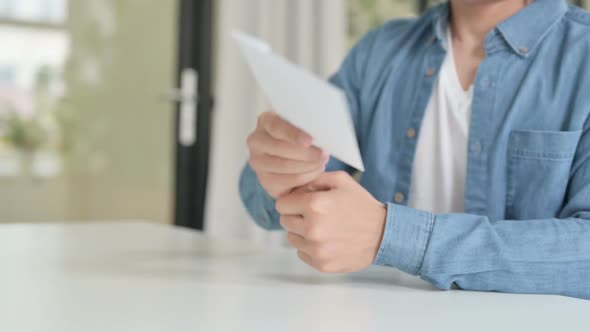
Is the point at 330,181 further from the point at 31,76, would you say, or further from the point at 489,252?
the point at 31,76

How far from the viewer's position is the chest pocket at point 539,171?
926 millimetres

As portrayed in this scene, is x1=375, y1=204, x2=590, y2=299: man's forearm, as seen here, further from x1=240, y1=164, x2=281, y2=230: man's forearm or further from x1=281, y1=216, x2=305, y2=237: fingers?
x1=240, y1=164, x2=281, y2=230: man's forearm

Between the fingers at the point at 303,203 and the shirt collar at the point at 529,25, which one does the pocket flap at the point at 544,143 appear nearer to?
the shirt collar at the point at 529,25

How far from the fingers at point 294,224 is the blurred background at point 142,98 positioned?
1893 millimetres

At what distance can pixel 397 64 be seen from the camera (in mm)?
1161

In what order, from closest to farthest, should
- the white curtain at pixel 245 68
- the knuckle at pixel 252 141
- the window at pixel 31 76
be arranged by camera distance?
the knuckle at pixel 252 141 < the white curtain at pixel 245 68 < the window at pixel 31 76

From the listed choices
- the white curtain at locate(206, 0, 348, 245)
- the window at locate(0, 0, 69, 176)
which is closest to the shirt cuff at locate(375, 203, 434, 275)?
the white curtain at locate(206, 0, 348, 245)

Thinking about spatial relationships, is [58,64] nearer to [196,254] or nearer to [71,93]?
[71,93]

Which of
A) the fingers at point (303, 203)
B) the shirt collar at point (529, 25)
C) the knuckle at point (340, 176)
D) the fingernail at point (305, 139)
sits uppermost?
the shirt collar at point (529, 25)

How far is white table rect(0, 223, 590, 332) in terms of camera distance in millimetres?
563

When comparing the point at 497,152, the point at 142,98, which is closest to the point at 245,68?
the point at 142,98

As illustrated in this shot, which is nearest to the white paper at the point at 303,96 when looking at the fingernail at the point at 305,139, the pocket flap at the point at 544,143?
the fingernail at the point at 305,139

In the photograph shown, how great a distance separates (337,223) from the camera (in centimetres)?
72

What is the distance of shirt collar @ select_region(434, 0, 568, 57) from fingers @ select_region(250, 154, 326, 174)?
1.44 feet
